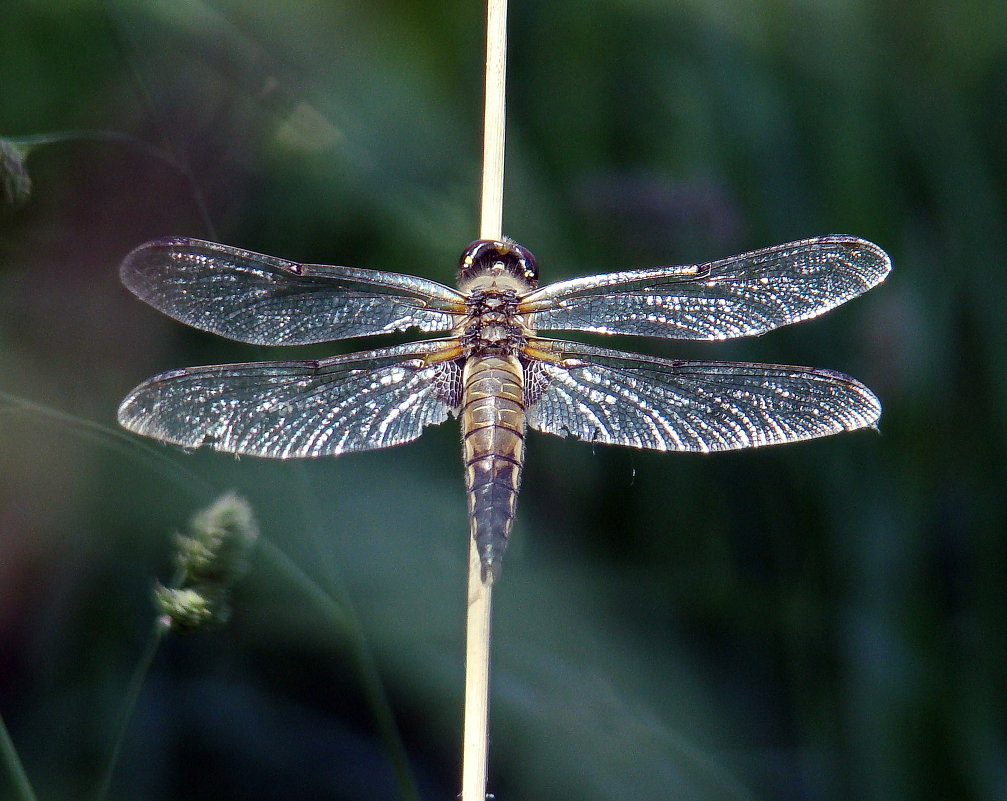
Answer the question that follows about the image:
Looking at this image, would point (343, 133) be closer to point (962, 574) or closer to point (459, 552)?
point (459, 552)

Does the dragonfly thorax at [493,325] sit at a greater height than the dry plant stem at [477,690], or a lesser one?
greater

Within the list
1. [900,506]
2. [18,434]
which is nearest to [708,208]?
[900,506]

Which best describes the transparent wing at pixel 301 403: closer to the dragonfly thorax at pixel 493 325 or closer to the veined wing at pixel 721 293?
the dragonfly thorax at pixel 493 325

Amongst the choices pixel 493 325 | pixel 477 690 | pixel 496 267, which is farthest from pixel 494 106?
pixel 477 690

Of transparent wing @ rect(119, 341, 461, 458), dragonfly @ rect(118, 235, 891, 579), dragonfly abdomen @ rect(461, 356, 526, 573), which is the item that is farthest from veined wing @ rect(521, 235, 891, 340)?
transparent wing @ rect(119, 341, 461, 458)

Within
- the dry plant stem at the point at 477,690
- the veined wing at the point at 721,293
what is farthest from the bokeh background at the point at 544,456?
the veined wing at the point at 721,293

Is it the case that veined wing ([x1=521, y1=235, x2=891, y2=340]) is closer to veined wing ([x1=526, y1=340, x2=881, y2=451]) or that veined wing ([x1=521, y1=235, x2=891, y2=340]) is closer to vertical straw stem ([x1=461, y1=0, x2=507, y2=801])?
veined wing ([x1=526, y1=340, x2=881, y2=451])
